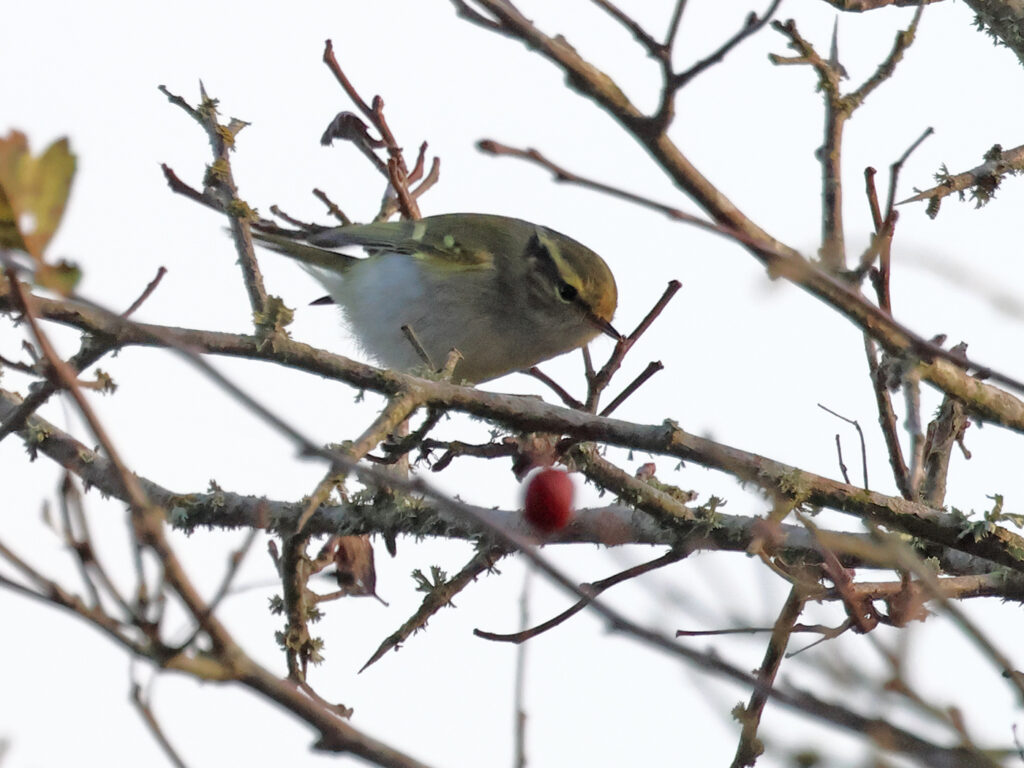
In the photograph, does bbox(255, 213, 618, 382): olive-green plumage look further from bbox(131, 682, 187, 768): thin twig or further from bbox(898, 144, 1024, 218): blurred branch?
bbox(131, 682, 187, 768): thin twig

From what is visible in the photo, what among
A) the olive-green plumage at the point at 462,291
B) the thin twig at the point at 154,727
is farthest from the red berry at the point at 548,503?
the olive-green plumage at the point at 462,291

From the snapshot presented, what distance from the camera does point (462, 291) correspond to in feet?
18.6

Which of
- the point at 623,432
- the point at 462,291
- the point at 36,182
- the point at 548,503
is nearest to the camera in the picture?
the point at 36,182

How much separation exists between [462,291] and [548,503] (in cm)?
Answer: 354

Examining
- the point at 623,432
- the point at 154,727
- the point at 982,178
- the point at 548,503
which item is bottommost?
the point at 154,727

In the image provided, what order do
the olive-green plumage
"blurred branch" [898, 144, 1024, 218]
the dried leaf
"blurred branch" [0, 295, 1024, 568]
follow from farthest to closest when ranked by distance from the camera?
1. the olive-green plumage
2. "blurred branch" [898, 144, 1024, 218]
3. "blurred branch" [0, 295, 1024, 568]
4. the dried leaf

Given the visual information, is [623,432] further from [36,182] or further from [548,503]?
[36,182]

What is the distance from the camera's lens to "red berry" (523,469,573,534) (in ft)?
7.20

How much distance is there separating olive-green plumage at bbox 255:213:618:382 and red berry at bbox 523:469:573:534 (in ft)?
10.4

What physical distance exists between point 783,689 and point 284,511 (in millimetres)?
2289

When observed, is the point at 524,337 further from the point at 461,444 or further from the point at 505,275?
the point at 461,444

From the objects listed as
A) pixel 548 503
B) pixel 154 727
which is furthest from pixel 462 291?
pixel 154 727

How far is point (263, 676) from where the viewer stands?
1.12 metres

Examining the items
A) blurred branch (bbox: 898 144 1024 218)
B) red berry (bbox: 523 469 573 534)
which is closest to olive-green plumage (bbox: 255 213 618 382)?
blurred branch (bbox: 898 144 1024 218)
